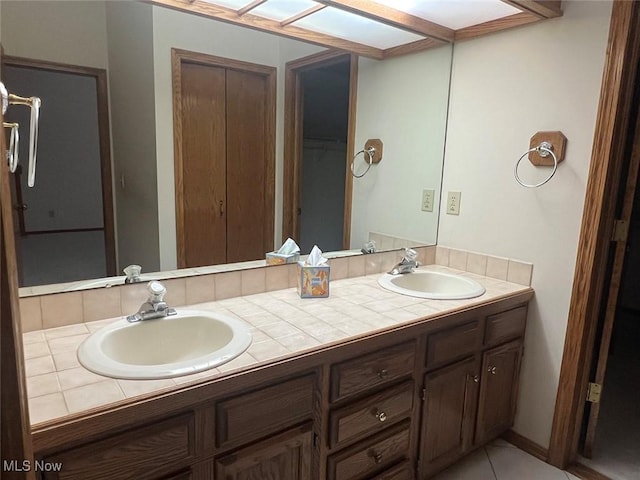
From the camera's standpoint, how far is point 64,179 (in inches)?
49.3

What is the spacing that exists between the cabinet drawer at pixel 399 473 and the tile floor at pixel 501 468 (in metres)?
0.27

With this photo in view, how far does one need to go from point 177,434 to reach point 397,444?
2.76 ft

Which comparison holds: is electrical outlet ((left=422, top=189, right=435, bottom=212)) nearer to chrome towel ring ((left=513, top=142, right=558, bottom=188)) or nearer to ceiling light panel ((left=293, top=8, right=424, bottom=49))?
chrome towel ring ((left=513, top=142, right=558, bottom=188))

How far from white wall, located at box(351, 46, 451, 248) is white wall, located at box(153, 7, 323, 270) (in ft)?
1.88

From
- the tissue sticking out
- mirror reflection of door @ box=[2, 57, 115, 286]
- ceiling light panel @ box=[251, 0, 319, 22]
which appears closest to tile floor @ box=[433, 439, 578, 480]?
the tissue sticking out

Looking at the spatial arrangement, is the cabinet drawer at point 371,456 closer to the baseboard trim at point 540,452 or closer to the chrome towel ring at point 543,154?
the baseboard trim at point 540,452

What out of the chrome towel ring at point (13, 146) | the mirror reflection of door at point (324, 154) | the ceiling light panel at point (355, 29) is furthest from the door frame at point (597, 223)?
the chrome towel ring at point (13, 146)

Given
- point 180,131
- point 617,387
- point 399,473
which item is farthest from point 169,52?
point 617,387

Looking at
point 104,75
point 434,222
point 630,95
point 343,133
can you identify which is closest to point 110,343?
point 104,75

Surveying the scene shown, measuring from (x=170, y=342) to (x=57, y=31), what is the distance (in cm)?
100

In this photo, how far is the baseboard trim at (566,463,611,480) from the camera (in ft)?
5.77

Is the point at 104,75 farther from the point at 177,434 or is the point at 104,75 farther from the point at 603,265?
the point at 603,265

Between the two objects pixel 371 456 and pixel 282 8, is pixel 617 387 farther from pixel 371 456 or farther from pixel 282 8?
pixel 282 8

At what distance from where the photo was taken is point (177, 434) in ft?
3.13
